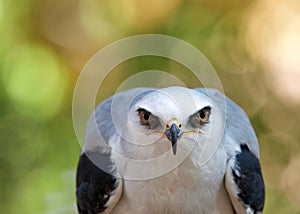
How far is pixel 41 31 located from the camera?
2.58 meters

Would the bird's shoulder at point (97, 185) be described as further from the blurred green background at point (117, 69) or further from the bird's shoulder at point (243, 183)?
the blurred green background at point (117, 69)

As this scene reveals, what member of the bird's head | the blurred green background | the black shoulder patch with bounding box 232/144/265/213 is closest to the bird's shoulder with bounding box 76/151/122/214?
the bird's head

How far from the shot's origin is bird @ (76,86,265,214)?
134 cm

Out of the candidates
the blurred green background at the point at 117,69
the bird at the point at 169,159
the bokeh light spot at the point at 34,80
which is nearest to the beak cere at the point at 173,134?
the bird at the point at 169,159

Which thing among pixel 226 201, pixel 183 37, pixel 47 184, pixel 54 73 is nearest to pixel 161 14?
pixel 183 37

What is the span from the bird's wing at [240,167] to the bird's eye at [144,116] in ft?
0.76

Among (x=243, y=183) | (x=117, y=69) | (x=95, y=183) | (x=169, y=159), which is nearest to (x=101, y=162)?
(x=95, y=183)

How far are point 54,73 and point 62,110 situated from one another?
0.14 meters

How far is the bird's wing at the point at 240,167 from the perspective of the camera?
1498mm

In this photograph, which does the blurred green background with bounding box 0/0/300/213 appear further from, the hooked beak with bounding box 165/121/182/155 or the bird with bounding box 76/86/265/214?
the hooked beak with bounding box 165/121/182/155

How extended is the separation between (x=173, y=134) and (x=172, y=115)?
0.05m

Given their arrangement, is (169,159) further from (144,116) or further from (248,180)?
(248,180)

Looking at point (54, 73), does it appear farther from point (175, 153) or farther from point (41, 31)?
point (175, 153)

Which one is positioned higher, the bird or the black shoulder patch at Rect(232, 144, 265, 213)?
the bird
